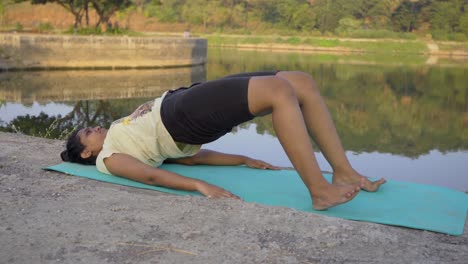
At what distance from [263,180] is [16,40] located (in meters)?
17.1

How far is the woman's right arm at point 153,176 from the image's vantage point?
3.01 metres

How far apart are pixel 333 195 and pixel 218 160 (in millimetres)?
1243

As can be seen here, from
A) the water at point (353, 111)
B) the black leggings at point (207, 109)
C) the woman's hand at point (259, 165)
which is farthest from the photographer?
the water at point (353, 111)

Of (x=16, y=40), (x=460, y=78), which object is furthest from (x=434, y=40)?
(x=16, y=40)

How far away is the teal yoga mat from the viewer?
275cm

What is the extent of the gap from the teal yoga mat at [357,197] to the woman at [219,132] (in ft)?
0.30

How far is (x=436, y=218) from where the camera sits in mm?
2762

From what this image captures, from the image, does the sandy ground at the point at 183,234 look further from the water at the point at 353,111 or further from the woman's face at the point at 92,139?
the water at the point at 353,111

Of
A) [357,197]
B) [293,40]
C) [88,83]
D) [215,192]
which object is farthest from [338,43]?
[215,192]

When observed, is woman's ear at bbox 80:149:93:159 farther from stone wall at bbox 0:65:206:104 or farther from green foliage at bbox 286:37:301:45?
green foliage at bbox 286:37:301:45

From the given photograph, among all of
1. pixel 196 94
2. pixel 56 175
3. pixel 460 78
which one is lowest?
pixel 460 78

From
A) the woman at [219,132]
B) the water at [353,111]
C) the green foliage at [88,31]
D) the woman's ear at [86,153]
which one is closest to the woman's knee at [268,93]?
the woman at [219,132]

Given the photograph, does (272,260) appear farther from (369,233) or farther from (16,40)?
(16,40)

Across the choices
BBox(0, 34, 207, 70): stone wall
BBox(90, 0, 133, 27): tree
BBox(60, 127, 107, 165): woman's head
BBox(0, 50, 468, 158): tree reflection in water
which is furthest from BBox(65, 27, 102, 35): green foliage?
BBox(60, 127, 107, 165): woman's head
